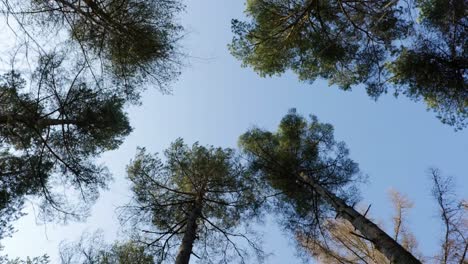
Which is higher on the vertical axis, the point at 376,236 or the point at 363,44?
the point at 363,44

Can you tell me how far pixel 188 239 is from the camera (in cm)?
894

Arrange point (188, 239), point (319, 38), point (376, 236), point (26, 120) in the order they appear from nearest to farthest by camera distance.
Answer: point (376, 236), point (26, 120), point (188, 239), point (319, 38)

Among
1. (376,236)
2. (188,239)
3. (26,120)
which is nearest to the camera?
(376,236)

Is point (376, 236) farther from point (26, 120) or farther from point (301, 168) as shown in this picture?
point (26, 120)

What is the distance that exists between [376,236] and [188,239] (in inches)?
157

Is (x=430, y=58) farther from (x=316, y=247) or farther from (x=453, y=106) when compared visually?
(x=316, y=247)

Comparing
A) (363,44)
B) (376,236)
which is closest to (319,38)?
(363,44)

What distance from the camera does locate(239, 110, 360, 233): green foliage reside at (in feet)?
35.2

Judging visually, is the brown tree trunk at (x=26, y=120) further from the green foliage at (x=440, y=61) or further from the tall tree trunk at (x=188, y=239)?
the green foliage at (x=440, y=61)

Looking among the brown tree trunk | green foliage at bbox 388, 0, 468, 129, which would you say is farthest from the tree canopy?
the brown tree trunk

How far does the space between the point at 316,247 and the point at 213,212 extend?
2860mm

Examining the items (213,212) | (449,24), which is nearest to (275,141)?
(213,212)

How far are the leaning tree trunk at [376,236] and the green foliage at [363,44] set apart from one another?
118 inches

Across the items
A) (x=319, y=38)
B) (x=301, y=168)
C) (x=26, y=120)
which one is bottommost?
(x=26, y=120)
